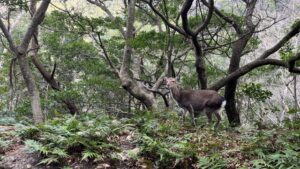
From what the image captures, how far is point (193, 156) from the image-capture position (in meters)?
5.95

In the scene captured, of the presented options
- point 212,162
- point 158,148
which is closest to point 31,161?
point 158,148

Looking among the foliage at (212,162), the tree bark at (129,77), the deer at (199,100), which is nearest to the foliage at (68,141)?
the foliage at (212,162)

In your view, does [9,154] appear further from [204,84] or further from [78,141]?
[204,84]

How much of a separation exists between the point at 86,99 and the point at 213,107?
32.0 feet

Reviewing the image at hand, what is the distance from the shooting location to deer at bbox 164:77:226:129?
9.24 meters

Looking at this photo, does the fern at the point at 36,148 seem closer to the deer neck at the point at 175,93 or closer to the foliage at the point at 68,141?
the foliage at the point at 68,141

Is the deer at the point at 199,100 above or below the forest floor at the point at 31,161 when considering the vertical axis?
above

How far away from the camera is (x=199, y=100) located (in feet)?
31.2

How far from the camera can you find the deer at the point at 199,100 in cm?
924

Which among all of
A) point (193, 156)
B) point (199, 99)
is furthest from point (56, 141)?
point (199, 99)

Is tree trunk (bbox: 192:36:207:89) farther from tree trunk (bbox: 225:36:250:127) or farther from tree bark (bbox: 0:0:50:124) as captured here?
tree bark (bbox: 0:0:50:124)

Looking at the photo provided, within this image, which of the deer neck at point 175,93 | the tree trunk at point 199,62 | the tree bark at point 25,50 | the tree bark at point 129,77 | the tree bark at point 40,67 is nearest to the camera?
the tree bark at point 25,50

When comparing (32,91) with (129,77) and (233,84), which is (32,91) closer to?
(129,77)

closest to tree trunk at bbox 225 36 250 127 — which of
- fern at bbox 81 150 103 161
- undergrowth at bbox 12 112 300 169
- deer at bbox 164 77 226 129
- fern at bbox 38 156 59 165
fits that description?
deer at bbox 164 77 226 129
